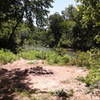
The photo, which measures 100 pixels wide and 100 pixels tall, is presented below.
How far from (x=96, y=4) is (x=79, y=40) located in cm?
4457

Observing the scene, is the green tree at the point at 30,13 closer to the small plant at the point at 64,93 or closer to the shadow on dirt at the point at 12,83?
the shadow on dirt at the point at 12,83

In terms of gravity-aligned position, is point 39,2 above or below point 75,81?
above

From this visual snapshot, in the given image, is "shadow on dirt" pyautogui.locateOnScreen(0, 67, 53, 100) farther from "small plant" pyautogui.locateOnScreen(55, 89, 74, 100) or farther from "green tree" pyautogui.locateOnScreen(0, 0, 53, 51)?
"green tree" pyautogui.locateOnScreen(0, 0, 53, 51)

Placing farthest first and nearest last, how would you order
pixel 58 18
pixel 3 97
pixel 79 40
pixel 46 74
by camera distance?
pixel 58 18
pixel 79 40
pixel 46 74
pixel 3 97

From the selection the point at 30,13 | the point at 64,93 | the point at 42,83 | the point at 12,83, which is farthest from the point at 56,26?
the point at 64,93

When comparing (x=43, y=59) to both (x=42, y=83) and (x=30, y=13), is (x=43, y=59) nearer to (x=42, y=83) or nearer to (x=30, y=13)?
(x=42, y=83)

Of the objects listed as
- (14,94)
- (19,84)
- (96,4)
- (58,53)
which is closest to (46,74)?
(19,84)

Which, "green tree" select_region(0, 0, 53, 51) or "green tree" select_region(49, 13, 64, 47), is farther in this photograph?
"green tree" select_region(49, 13, 64, 47)

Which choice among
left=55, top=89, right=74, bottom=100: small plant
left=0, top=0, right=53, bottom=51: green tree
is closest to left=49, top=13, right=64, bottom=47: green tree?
left=0, top=0, right=53, bottom=51: green tree

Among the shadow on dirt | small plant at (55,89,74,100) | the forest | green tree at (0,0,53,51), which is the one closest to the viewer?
the forest

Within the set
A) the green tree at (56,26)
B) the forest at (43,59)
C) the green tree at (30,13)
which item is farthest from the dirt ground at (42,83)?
the green tree at (56,26)

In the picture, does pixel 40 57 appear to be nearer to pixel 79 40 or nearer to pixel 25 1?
pixel 25 1

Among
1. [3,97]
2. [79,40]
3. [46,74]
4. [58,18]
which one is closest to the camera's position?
[3,97]

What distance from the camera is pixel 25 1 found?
28.6m
